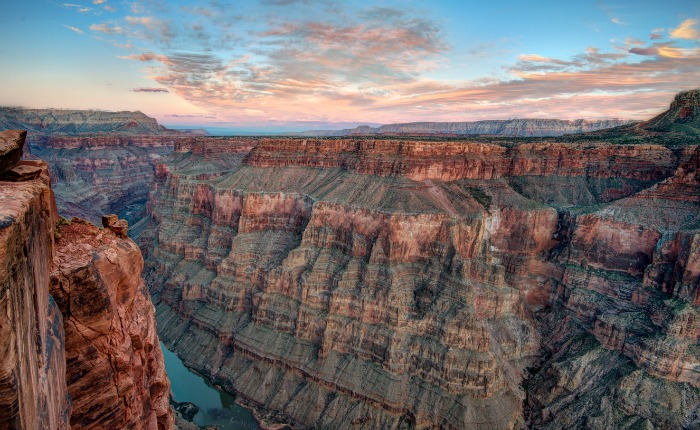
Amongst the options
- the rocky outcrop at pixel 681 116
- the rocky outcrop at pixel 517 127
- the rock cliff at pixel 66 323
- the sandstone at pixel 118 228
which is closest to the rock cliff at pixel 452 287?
the rocky outcrop at pixel 681 116

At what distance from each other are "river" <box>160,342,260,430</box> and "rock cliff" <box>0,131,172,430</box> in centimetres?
2810

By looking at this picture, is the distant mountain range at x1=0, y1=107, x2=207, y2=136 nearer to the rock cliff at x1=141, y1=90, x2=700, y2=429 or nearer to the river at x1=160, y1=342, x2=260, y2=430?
the rock cliff at x1=141, y1=90, x2=700, y2=429

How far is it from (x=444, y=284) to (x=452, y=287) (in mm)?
1040

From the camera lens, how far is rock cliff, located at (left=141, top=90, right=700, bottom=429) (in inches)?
1606

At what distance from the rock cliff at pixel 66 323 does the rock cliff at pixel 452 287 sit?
28.9 meters

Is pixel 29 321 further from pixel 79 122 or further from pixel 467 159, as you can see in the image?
pixel 79 122

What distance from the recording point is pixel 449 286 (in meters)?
45.5

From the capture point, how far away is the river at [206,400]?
4397 cm

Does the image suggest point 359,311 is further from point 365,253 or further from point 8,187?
point 8,187

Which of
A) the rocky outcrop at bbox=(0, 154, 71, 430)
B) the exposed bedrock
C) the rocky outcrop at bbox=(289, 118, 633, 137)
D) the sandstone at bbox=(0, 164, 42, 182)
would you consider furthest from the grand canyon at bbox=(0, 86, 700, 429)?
the rocky outcrop at bbox=(289, 118, 633, 137)

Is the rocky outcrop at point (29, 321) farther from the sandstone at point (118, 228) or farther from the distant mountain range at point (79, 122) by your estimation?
the distant mountain range at point (79, 122)

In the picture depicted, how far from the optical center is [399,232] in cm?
4828

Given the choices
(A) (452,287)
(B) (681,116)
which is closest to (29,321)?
(A) (452,287)

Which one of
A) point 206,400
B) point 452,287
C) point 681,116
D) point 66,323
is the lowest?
point 206,400
